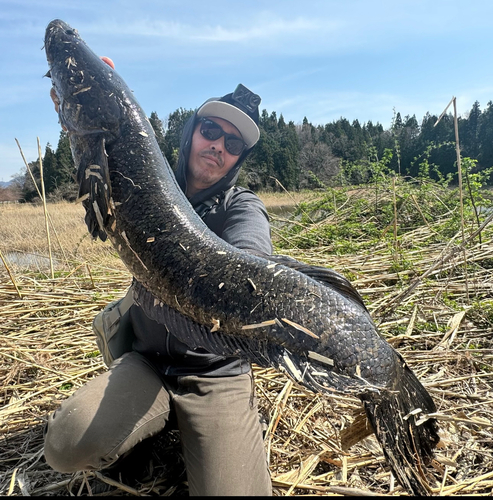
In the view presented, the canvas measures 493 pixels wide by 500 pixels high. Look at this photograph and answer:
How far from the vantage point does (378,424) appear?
4.75 feet

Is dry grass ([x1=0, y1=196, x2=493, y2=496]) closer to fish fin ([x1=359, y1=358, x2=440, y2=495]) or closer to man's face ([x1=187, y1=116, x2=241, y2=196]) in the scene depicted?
fish fin ([x1=359, y1=358, x2=440, y2=495])

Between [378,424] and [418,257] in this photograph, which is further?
[418,257]

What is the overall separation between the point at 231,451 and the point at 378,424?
0.87m

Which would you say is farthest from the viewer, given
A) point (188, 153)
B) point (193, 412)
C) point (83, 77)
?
point (188, 153)

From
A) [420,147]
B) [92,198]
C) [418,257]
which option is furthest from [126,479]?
[420,147]

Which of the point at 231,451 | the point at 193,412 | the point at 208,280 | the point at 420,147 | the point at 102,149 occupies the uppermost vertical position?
the point at 420,147

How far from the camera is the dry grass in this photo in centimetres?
207

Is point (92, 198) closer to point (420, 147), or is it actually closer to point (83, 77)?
point (83, 77)

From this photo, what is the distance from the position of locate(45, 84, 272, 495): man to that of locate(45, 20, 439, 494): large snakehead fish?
211 millimetres

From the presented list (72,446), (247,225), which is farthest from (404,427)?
(72,446)

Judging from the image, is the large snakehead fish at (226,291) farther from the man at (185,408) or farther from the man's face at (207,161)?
the man's face at (207,161)

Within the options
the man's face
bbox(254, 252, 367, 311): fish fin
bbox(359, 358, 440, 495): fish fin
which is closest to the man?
the man's face

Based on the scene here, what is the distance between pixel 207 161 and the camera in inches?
106

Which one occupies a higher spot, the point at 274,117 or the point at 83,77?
the point at 274,117
